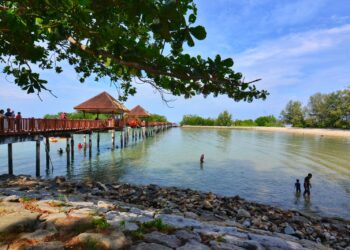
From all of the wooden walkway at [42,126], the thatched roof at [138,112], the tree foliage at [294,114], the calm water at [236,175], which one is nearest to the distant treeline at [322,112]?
the tree foliage at [294,114]

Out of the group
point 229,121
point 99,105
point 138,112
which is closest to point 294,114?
point 229,121

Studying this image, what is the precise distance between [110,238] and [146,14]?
10.3 ft

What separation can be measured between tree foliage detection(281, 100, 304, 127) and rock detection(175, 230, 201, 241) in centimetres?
10465

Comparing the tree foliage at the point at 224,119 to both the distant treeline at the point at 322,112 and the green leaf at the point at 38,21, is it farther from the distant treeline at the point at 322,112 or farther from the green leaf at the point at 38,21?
the green leaf at the point at 38,21

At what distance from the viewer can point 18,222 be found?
505 cm

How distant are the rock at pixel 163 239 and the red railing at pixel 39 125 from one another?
1169 cm

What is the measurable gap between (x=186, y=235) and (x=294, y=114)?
354 ft

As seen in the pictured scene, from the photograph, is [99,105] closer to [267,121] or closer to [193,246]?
[193,246]

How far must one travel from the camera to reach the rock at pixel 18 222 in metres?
4.86

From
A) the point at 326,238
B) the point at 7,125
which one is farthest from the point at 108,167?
the point at 326,238

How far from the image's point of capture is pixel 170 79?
4.73 meters

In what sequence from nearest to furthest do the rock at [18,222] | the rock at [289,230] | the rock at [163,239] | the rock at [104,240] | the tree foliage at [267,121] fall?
1. the rock at [104,240]
2. the rock at [18,222]
3. the rock at [163,239]
4. the rock at [289,230]
5. the tree foliage at [267,121]

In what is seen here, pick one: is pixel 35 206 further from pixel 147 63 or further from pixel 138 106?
pixel 138 106

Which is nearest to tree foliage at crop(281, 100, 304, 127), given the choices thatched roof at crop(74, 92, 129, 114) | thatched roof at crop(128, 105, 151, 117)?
thatched roof at crop(128, 105, 151, 117)
